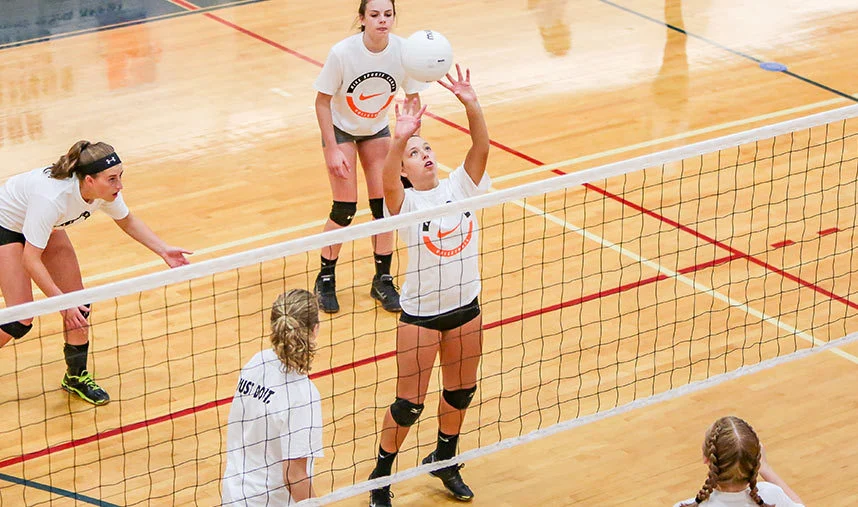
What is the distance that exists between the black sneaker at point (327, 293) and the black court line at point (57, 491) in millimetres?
2424

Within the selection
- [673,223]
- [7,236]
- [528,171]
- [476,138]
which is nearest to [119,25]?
[528,171]

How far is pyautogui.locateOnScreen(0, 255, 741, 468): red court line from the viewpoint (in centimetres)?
713

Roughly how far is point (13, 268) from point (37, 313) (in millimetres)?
1952

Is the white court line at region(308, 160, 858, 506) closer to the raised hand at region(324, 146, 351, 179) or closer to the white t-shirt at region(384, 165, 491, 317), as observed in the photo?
the white t-shirt at region(384, 165, 491, 317)

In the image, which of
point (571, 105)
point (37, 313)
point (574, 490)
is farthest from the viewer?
point (571, 105)

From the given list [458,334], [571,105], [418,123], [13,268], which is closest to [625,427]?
[458,334]

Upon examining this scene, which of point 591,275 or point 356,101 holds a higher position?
point 356,101

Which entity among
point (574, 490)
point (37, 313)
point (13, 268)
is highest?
point (37, 313)

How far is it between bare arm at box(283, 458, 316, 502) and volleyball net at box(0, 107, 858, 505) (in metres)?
1.03

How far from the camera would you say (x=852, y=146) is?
36.9 feet

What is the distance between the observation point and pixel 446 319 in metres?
6.32

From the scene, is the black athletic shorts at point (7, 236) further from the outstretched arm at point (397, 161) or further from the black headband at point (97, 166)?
the outstretched arm at point (397, 161)

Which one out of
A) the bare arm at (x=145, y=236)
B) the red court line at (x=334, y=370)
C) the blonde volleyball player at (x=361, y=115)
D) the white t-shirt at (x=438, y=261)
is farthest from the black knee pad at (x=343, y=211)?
the white t-shirt at (x=438, y=261)

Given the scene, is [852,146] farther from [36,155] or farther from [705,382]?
[36,155]
